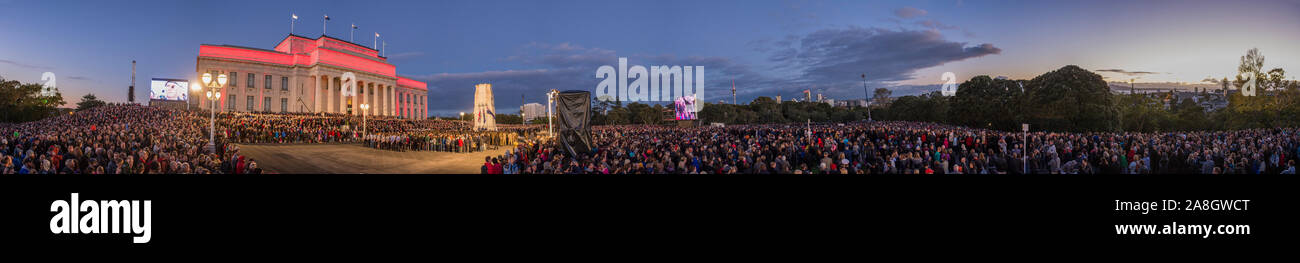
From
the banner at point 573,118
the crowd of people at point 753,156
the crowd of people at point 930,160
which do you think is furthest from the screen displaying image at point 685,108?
the banner at point 573,118

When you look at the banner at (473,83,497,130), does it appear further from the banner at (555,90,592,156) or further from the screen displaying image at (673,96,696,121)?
the screen displaying image at (673,96,696,121)

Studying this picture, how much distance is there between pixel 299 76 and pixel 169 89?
15173mm

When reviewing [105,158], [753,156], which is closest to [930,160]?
[753,156]

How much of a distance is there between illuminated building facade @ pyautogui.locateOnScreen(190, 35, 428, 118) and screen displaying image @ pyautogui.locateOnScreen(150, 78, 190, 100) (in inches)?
73.6

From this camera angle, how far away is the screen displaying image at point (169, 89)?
186 ft

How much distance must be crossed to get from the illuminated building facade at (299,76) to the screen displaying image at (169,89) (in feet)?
6.13

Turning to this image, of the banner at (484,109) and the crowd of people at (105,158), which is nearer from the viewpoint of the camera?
the crowd of people at (105,158)

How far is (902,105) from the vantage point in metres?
65.6

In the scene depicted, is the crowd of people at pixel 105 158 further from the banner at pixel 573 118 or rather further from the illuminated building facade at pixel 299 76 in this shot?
the illuminated building facade at pixel 299 76

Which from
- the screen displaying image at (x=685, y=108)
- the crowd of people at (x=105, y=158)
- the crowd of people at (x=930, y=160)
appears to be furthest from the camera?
the screen displaying image at (x=685, y=108)
